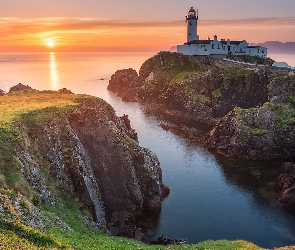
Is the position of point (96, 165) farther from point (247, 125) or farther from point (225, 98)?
point (225, 98)

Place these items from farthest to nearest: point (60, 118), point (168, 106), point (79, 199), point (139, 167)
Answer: point (168, 106)
point (139, 167)
point (60, 118)
point (79, 199)

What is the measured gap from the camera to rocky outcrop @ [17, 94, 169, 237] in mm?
48312

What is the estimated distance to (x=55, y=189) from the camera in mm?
45875

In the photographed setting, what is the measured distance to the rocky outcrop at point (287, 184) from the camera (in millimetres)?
60875

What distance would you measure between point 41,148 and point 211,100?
9034 centimetres

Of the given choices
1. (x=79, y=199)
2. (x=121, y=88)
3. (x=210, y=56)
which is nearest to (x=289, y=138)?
(x=79, y=199)

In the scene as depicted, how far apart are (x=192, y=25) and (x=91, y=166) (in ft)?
454

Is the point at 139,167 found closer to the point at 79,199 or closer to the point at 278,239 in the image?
the point at 79,199

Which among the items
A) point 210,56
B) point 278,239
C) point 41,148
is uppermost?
point 210,56

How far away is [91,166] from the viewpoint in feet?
183

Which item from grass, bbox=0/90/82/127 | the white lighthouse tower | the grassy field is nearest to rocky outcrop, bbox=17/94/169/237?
the grassy field

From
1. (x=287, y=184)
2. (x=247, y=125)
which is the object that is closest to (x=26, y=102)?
(x=287, y=184)

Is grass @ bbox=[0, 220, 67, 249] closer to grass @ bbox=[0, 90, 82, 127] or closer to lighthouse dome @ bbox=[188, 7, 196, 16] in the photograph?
grass @ bbox=[0, 90, 82, 127]

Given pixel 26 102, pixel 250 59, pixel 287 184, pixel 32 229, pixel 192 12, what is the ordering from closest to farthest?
pixel 32 229
pixel 26 102
pixel 287 184
pixel 250 59
pixel 192 12
